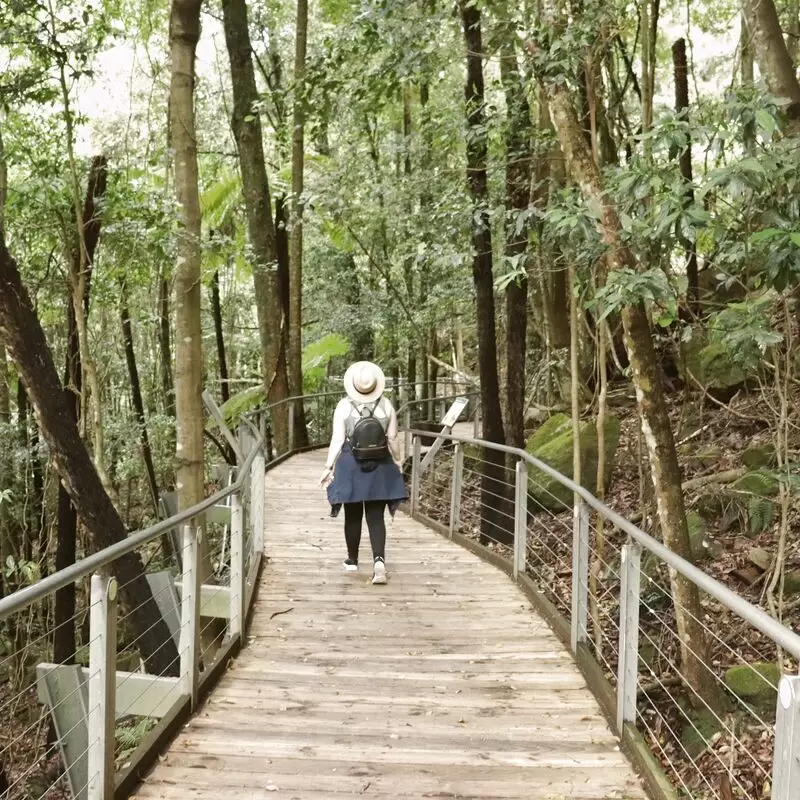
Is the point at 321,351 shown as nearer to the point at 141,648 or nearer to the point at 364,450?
the point at 141,648

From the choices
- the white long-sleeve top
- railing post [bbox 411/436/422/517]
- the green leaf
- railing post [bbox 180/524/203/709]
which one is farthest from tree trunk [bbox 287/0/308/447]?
the green leaf

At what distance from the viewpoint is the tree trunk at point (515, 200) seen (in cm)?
824

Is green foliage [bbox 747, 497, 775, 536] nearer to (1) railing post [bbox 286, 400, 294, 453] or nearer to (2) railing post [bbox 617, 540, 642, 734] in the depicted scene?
(2) railing post [bbox 617, 540, 642, 734]

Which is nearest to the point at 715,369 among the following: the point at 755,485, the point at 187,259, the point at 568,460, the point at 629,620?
the point at 568,460

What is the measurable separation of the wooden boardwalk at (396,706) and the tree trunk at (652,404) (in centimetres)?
100

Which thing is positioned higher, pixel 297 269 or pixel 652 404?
pixel 297 269

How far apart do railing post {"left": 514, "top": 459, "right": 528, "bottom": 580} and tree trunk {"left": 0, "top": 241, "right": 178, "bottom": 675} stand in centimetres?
321

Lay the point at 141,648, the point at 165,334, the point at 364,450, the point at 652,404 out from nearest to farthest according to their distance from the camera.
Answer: the point at 652,404 → the point at 364,450 → the point at 141,648 → the point at 165,334

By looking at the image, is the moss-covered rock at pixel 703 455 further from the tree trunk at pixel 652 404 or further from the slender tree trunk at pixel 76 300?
the slender tree trunk at pixel 76 300

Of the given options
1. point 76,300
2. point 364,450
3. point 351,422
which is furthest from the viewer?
point 76,300

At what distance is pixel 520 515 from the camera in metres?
7.04

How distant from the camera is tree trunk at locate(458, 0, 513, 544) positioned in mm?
9023

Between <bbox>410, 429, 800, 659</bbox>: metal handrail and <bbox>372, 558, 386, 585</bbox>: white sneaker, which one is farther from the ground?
<bbox>410, 429, 800, 659</bbox>: metal handrail

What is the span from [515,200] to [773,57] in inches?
137
